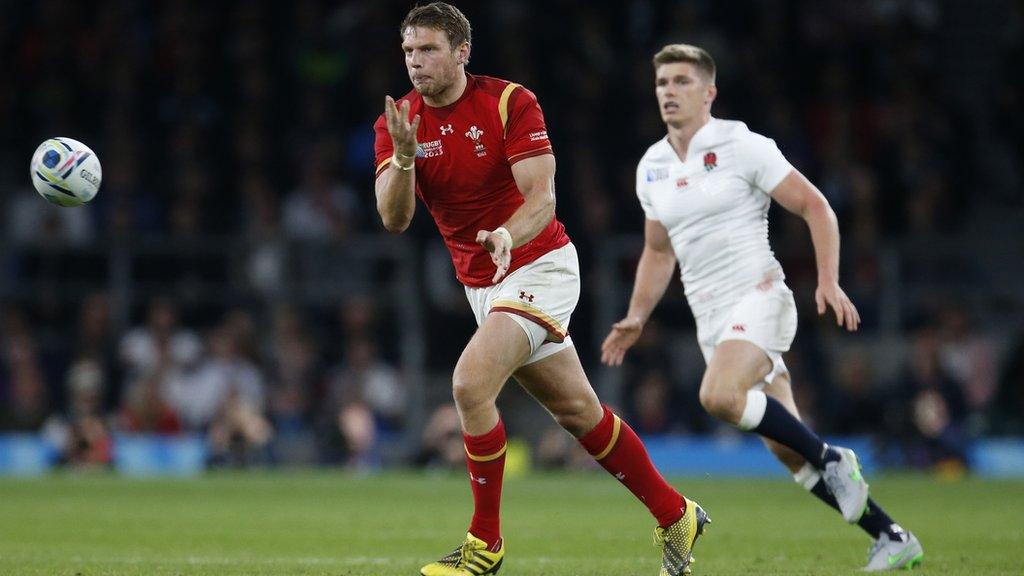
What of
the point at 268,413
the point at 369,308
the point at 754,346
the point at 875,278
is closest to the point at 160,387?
the point at 268,413

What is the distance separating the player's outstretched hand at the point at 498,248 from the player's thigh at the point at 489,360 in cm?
46

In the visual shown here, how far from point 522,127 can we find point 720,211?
5.83ft

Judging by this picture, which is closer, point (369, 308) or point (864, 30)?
point (369, 308)

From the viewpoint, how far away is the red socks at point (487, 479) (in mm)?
6625

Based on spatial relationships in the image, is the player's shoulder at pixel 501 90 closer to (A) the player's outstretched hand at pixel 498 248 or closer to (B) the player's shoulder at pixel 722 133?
(A) the player's outstretched hand at pixel 498 248

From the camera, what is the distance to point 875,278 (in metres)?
17.8

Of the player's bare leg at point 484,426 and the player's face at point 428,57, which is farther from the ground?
the player's face at point 428,57

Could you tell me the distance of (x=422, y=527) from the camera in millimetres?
9891

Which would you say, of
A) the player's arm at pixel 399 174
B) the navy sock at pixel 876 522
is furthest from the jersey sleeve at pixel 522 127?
the navy sock at pixel 876 522

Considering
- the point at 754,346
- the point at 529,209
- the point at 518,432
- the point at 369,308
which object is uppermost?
the point at 529,209

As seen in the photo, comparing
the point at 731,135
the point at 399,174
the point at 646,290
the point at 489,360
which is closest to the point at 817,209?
the point at 731,135

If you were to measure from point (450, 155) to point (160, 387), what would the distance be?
11.0m

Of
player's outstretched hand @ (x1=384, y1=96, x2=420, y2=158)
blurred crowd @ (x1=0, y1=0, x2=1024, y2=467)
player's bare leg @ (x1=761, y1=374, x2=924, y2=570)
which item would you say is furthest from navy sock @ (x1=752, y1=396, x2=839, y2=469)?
blurred crowd @ (x1=0, y1=0, x2=1024, y2=467)

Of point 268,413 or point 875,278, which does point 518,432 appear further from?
point 875,278
